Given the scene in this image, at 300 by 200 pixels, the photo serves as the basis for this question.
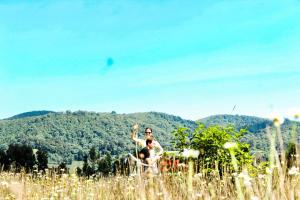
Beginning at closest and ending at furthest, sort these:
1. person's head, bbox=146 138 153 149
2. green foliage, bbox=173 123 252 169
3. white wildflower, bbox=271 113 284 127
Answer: white wildflower, bbox=271 113 284 127 → green foliage, bbox=173 123 252 169 → person's head, bbox=146 138 153 149

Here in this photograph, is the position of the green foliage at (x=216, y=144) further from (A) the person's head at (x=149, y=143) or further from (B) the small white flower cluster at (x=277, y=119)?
(B) the small white flower cluster at (x=277, y=119)

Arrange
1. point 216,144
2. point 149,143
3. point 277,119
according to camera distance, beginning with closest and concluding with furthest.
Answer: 1. point 277,119
2. point 216,144
3. point 149,143

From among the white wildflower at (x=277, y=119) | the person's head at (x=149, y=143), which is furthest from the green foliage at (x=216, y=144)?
the white wildflower at (x=277, y=119)

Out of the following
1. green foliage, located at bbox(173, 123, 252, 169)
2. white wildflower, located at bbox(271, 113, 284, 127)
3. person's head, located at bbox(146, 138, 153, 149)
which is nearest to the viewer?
white wildflower, located at bbox(271, 113, 284, 127)

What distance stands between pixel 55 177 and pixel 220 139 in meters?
3.65

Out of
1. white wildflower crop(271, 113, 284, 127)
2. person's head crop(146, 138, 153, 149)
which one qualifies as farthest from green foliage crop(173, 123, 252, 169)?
white wildflower crop(271, 113, 284, 127)

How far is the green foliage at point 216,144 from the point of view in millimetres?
10059

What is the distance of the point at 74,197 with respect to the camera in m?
6.85

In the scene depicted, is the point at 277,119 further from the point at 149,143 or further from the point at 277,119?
the point at 149,143

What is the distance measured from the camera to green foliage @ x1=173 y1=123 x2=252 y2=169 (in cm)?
1006

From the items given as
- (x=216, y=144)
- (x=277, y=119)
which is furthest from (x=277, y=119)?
(x=216, y=144)

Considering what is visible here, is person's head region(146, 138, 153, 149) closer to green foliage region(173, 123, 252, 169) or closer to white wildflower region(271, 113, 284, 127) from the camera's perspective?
green foliage region(173, 123, 252, 169)

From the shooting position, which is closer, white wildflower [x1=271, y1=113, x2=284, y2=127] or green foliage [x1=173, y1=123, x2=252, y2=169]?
white wildflower [x1=271, y1=113, x2=284, y2=127]

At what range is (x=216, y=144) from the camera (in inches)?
393
